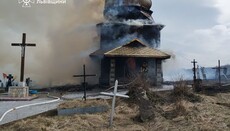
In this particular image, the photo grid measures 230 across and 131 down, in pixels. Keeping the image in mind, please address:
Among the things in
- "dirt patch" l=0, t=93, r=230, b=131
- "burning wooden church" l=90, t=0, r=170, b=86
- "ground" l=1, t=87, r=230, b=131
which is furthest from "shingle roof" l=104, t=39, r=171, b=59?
"dirt patch" l=0, t=93, r=230, b=131

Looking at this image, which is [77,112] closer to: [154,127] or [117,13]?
[154,127]

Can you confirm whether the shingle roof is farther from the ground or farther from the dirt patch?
the dirt patch

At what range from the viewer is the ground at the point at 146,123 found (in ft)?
29.0

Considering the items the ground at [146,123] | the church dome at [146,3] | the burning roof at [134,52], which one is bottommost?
the ground at [146,123]

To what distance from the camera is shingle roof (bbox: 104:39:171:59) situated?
22172 millimetres

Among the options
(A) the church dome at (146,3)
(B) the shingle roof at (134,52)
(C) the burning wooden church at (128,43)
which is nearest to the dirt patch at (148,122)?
(B) the shingle roof at (134,52)

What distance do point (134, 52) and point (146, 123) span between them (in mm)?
13347

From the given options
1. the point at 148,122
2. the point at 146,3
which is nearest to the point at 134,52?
the point at 146,3

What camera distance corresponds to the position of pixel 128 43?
77.2 feet

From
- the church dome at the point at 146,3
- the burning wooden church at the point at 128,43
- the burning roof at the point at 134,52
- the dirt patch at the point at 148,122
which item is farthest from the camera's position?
the church dome at the point at 146,3

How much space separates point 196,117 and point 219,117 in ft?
2.96

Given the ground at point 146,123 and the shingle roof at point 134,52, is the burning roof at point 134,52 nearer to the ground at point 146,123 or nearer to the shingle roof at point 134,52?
the shingle roof at point 134,52

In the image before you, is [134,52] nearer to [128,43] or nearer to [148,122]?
[128,43]

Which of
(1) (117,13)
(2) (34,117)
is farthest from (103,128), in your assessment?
→ (1) (117,13)
